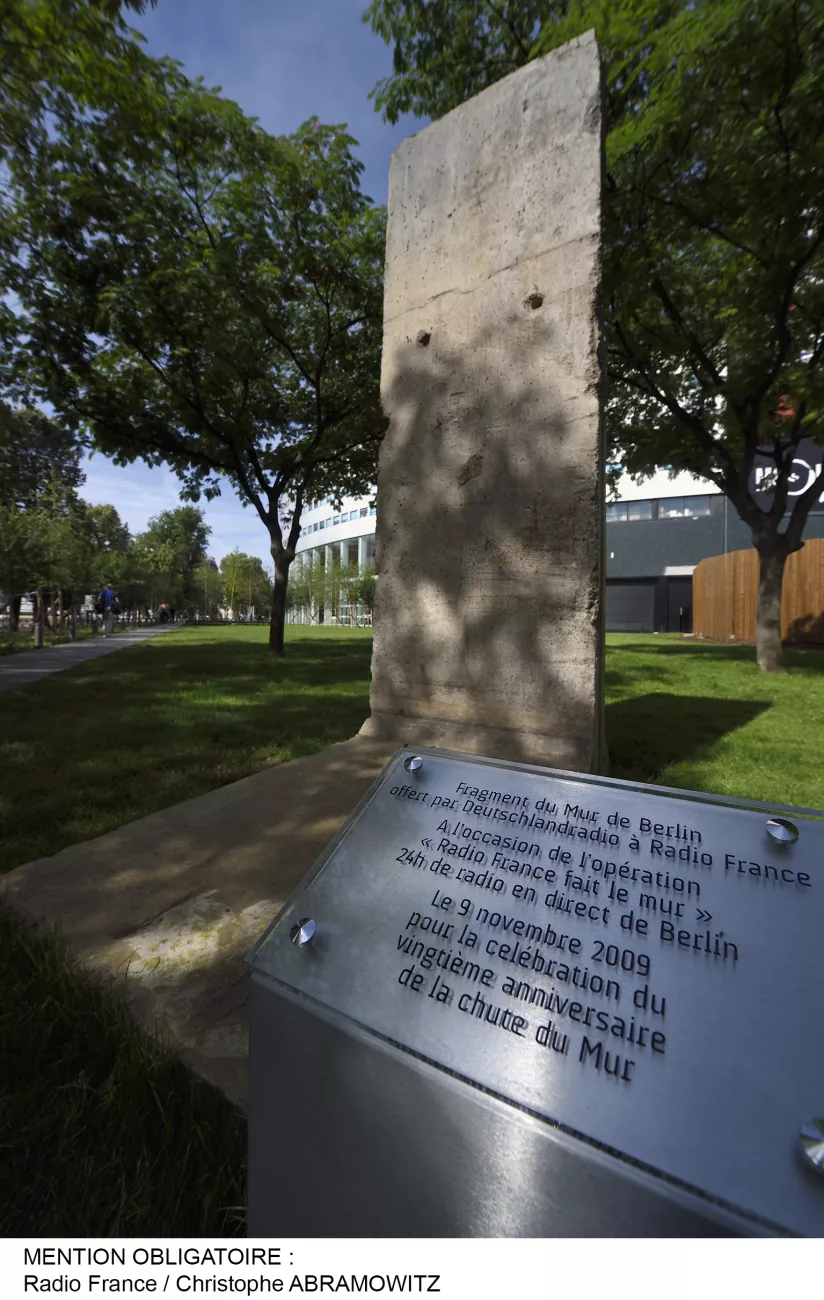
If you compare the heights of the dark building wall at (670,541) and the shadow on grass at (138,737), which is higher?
the dark building wall at (670,541)

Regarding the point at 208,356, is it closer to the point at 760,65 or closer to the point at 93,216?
the point at 93,216

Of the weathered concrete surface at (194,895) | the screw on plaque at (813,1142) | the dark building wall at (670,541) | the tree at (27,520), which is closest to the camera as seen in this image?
the screw on plaque at (813,1142)

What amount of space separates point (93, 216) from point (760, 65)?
8.59 metres

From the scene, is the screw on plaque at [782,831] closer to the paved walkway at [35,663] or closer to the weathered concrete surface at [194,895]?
the weathered concrete surface at [194,895]

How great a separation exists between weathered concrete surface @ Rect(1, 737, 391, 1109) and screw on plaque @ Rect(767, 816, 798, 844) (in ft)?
4.60

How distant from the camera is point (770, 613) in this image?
A: 413 inches

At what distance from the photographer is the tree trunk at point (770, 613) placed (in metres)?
10.2

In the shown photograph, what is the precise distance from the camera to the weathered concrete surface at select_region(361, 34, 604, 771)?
10.8 ft

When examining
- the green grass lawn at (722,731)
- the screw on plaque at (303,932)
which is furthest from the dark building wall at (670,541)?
the screw on plaque at (303,932)

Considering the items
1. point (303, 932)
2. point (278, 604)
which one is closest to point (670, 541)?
point (278, 604)

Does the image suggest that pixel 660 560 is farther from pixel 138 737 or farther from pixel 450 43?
pixel 138 737

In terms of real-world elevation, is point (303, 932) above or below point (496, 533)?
below

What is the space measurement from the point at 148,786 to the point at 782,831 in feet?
11.9

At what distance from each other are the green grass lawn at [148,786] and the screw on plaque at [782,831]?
1.39 meters
